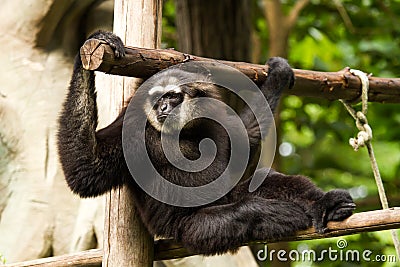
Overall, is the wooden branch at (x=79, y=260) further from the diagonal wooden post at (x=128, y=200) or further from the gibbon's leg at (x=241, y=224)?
the gibbon's leg at (x=241, y=224)

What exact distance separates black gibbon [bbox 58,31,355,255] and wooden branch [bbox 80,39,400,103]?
4.4 inches

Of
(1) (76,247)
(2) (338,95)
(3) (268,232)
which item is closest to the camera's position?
(3) (268,232)

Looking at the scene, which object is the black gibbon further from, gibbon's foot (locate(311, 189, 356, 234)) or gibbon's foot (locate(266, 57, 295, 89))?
gibbon's foot (locate(266, 57, 295, 89))

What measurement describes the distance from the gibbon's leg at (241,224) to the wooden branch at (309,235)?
6cm

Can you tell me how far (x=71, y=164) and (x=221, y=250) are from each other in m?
0.90

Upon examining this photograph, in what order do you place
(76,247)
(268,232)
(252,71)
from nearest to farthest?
(268,232) → (252,71) → (76,247)

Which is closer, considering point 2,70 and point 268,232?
point 268,232

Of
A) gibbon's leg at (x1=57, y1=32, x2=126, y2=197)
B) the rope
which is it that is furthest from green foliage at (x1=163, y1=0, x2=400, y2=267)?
gibbon's leg at (x1=57, y1=32, x2=126, y2=197)

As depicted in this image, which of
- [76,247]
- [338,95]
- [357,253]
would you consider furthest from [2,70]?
[357,253]

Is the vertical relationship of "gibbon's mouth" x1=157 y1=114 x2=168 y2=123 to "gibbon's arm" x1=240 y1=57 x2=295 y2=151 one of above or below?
below

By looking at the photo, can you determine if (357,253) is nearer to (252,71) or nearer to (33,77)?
(252,71)

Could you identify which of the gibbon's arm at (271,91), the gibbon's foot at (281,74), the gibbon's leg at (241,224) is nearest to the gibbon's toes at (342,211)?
the gibbon's leg at (241,224)

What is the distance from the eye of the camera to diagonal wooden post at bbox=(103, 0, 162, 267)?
11.9ft

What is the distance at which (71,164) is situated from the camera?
3.49 m
